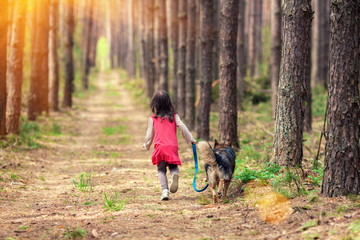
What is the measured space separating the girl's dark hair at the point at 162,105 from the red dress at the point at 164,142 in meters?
0.07

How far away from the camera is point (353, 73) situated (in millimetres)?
4738

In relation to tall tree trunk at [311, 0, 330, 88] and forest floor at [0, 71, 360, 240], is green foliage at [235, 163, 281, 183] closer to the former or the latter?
forest floor at [0, 71, 360, 240]

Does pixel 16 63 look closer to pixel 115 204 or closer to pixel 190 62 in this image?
pixel 190 62

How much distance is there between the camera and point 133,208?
566 cm

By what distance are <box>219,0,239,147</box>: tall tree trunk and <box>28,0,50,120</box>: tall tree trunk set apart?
9.04 m

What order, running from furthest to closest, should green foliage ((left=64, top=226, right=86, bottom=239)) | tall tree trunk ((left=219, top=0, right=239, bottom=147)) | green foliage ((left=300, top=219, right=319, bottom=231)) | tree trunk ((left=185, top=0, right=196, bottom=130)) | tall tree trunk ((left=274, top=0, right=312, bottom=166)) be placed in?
tree trunk ((left=185, top=0, right=196, bottom=130)) < tall tree trunk ((left=219, top=0, right=239, bottom=147)) < tall tree trunk ((left=274, top=0, right=312, bottom=166)) < green foliage ((left=64, top=226, right=86, bottom=239)) < green foliage ((left=300, top=219, right=319, bottom=231))

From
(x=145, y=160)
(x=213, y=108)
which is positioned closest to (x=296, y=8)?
(x=145, y=160)

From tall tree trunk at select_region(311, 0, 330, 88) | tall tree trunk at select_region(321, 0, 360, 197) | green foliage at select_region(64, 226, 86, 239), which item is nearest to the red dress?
green foliage at select_region(64, 226, 86, 239)

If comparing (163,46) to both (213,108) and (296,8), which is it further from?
(296,8)

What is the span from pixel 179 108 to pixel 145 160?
689 cm

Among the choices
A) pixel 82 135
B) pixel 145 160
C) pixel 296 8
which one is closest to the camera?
pixel 296 8

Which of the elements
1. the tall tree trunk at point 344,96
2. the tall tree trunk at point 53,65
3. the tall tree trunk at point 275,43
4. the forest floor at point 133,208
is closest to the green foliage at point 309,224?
the forest floor at point 133,208

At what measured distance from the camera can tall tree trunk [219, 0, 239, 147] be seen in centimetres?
957

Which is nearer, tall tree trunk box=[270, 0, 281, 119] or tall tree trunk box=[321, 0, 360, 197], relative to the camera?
tall tree trunk box=[321, 0, 360, 197]
